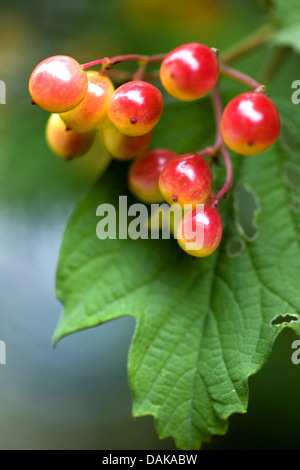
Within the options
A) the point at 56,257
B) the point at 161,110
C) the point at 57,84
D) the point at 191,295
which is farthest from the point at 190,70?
the point at 56,257

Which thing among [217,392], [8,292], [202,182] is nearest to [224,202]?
[202,182]

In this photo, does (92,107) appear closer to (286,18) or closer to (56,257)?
(286,18)

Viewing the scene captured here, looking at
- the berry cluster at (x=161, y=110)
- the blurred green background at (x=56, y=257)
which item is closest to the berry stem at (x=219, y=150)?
the berry cluster at (x=161, y=110)

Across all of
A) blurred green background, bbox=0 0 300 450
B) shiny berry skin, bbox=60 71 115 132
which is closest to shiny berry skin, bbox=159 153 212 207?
shiny berry skin, bbox=60 71 115 132

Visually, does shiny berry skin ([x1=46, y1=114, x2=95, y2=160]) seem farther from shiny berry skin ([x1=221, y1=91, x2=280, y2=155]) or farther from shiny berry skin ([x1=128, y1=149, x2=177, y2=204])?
shiny berry skin ([x1=221, y1=91, x2=280, y2=155])

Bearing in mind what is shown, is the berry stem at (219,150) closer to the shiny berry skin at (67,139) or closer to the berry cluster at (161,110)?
the berry cluster at (161,110)

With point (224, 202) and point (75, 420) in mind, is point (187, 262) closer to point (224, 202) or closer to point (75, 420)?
point (224, 202)
